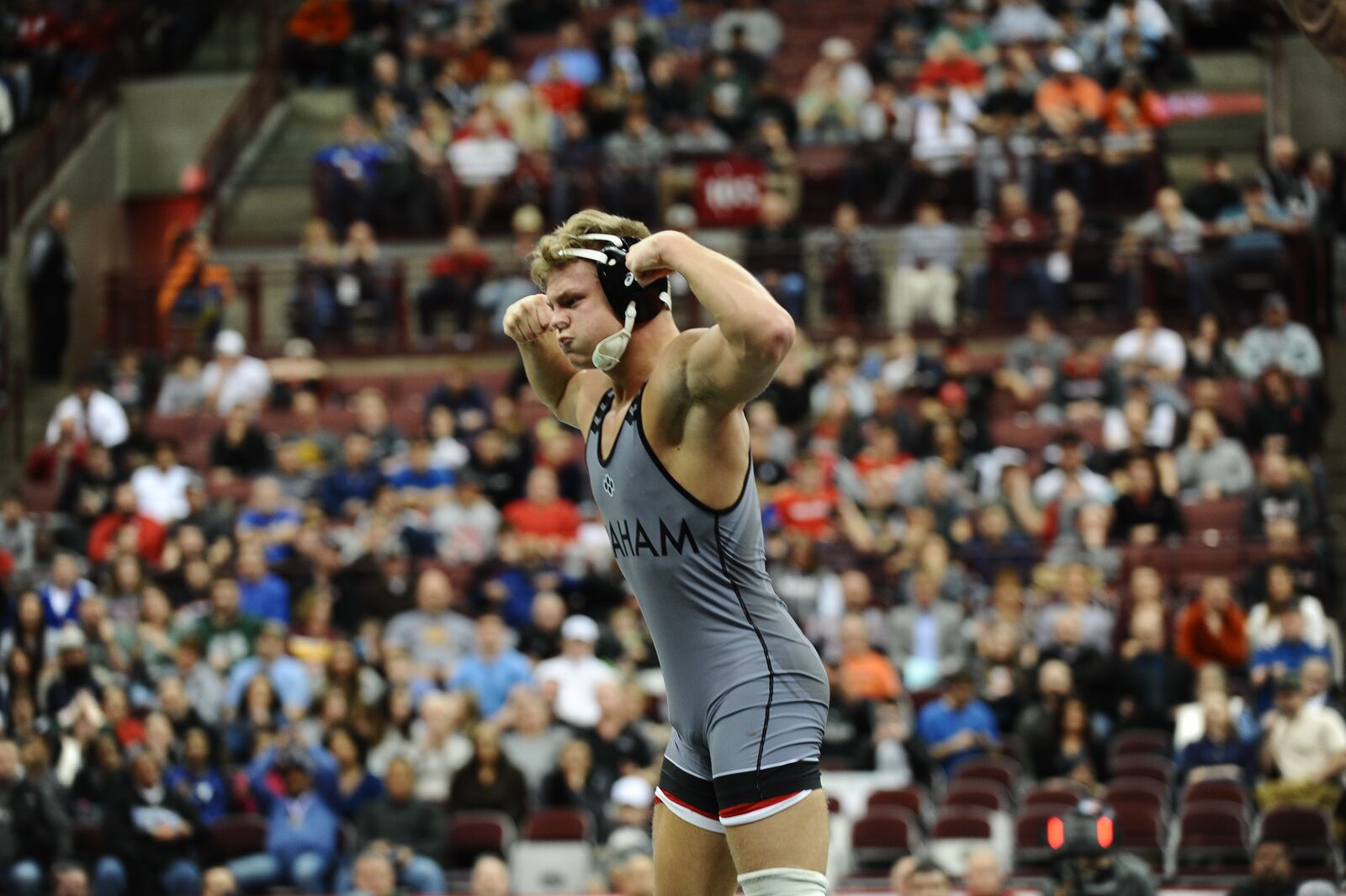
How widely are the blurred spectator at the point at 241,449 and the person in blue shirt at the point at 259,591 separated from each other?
7.96ft

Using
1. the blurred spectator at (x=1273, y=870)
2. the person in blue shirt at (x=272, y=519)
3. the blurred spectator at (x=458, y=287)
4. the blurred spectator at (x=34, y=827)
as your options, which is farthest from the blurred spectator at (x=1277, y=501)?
the blurred spectator at (x=34, y=827)

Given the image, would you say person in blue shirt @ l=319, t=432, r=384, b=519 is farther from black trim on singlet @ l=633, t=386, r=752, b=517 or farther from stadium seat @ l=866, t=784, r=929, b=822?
black trim on singlet @ l=633, t=386, r=752, b=517

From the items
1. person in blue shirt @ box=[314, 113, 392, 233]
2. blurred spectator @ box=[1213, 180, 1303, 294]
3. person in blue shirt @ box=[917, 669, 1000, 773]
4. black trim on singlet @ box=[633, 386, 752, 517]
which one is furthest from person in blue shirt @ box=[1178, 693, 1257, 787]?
person in blue shirt @ box=[314, 113, 392, 233]

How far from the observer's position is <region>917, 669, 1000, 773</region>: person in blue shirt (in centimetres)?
1394

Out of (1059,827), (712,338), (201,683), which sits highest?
(712,338)

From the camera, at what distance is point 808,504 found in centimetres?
1677

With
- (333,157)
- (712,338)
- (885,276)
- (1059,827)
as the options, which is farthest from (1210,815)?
(333,157)

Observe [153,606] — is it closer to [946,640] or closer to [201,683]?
[201,683]

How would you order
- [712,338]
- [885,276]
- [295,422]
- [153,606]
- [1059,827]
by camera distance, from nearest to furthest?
[712,338]
[1059,827]
[153,606]
[295,422]
[885,276]

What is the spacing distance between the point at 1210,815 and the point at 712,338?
8.11m

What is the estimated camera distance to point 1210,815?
41.3ft

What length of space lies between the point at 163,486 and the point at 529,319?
13190 mm

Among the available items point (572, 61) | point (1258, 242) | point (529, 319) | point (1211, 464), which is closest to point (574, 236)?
point (529, 319)

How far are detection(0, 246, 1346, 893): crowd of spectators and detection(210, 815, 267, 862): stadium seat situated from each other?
0.21ft
